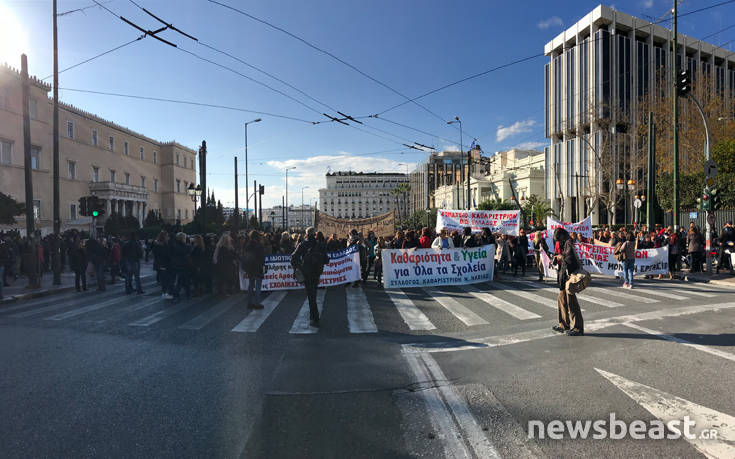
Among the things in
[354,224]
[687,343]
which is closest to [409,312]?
[687,343]

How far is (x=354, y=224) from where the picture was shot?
70.2 ft

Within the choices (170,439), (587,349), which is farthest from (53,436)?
(587,349)

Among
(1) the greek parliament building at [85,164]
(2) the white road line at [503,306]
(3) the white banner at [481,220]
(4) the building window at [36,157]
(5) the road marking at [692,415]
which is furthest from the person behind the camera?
(4) the building window at [36,157]

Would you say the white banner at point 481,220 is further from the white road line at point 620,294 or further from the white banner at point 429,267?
the white road line at point 620,294

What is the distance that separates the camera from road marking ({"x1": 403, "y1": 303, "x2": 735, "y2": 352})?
6371 millimetres

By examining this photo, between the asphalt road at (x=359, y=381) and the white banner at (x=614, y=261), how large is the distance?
5.33 meters

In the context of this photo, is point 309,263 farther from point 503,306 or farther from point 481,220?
point 481,220

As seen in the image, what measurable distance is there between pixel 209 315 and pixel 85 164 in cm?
5908

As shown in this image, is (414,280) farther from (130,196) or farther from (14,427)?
(130,196)

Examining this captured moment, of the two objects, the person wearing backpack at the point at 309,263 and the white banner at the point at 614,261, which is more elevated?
the person wearing backpack at the point at 309,263

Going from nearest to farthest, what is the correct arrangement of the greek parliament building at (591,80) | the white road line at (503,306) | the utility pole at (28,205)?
the white road line at (503,306)
the utility pole at (28,205)
the greek parliament building at (591,80)

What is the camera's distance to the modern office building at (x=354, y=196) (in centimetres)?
16712

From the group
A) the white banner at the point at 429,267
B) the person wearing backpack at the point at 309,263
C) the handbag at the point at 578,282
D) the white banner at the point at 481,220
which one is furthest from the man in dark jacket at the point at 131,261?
the handbag at the point at 578,282

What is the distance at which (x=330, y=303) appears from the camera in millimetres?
10281
